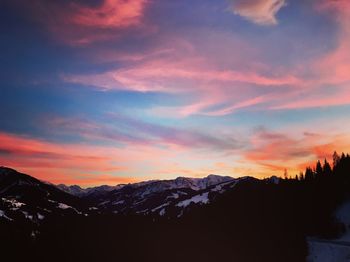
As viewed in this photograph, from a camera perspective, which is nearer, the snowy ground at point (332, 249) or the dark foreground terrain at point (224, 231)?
the snowy ground at point (332, 249)

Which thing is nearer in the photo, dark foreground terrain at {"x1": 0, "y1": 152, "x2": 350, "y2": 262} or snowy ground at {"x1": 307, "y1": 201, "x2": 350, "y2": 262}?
snowy ground at {"x1": 307, "y1": 201, "x2": 350, "y2": 262}

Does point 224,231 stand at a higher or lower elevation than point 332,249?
higher

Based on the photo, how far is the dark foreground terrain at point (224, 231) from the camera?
359 feet

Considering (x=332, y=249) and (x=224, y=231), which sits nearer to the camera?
(x=332, y=249)

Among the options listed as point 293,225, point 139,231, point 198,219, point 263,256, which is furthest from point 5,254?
point 293,225

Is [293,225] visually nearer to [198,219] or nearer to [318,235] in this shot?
[318,235]

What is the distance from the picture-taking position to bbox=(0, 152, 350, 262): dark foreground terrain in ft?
359

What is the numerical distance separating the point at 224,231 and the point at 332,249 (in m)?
55.3

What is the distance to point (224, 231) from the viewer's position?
131875 millimetres

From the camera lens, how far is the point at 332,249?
261 ft

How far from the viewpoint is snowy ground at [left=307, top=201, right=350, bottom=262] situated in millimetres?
75188

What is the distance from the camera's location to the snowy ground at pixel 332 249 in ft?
247

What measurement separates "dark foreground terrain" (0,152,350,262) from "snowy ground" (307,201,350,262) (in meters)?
2.20

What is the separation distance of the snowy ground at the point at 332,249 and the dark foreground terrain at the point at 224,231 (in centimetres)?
220
